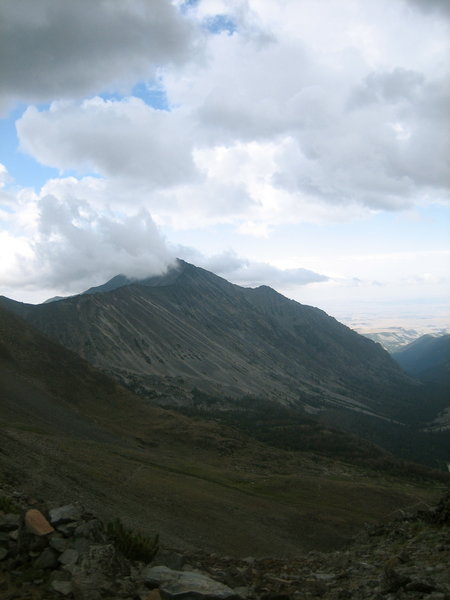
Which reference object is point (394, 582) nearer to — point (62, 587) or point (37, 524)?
point (62, 587)

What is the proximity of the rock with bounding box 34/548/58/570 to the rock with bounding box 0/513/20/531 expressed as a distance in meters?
1.75

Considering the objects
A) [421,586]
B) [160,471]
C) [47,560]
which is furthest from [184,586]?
[160,471]

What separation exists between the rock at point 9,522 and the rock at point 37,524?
617 mm

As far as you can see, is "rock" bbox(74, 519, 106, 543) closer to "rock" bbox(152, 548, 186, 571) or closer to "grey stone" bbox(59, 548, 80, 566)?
"grey stone" bbox(59, 548, 80, 566)

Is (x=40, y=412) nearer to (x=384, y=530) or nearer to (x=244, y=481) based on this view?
(x=244, y=481)

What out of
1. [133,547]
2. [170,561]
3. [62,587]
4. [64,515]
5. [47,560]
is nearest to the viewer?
[62,587]

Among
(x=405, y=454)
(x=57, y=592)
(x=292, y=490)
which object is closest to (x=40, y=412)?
(x=292, y=490)

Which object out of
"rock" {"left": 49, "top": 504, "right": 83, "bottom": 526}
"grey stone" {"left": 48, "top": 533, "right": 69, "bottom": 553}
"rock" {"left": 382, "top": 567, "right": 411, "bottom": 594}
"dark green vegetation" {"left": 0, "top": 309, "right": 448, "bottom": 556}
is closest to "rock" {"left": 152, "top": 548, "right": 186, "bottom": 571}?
"rock" {"left": 49, "top": 504, "right": 83, "bottom": 526}

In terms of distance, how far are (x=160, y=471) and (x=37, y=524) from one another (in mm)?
31809

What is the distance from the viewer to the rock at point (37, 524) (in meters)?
11.2

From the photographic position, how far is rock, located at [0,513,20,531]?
11789 millimetres

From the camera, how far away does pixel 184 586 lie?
408 inches

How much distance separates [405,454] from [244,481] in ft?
366

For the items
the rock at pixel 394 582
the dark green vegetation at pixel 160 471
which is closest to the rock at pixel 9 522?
the rock at pixel 394 582
